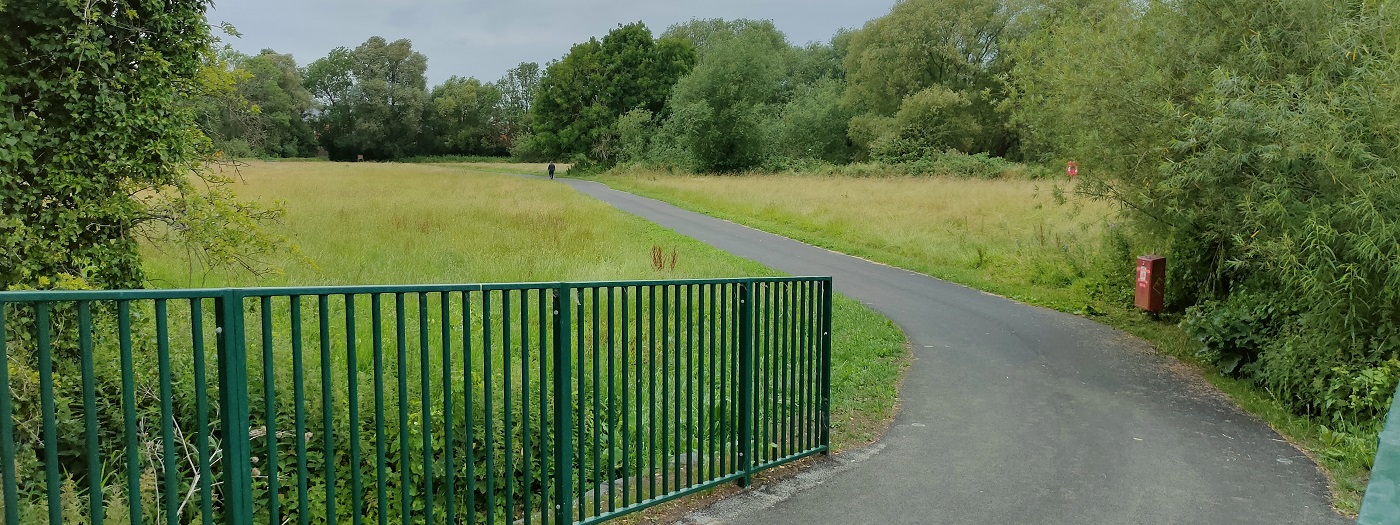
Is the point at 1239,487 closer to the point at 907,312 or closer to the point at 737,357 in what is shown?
the point at 737,357

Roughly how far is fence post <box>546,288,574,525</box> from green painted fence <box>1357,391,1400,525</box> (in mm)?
3014

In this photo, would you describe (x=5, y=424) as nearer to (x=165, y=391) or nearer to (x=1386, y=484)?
(x=165, y=391)

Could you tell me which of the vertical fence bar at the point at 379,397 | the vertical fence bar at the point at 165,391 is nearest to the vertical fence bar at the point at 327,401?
the vertical fence bar at the point at 379,397

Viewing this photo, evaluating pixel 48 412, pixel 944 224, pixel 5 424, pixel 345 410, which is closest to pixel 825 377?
pixel 345 410

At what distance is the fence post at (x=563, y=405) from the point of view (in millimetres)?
4055

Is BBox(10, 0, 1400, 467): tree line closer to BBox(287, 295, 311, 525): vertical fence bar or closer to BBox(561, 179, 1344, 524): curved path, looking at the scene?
BBox(561, 179, 1344, 524): curved path

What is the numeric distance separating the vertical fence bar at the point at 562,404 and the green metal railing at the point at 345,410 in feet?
0.03

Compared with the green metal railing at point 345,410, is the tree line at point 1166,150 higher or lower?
higher

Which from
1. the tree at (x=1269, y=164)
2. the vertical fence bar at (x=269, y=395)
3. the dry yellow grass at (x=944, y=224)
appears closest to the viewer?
the vertical fence bar at (x=269, y=395)

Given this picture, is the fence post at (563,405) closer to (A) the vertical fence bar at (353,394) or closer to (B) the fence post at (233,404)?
(A) the vertical fence bar at (353,394)

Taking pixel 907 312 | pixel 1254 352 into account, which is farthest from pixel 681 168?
pixel 1254 352

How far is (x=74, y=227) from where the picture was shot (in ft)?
18.0

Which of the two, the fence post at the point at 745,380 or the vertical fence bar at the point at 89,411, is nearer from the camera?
the vertical fence bar at the point at 89,411

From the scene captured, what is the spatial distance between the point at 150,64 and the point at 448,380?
378 centimetres
